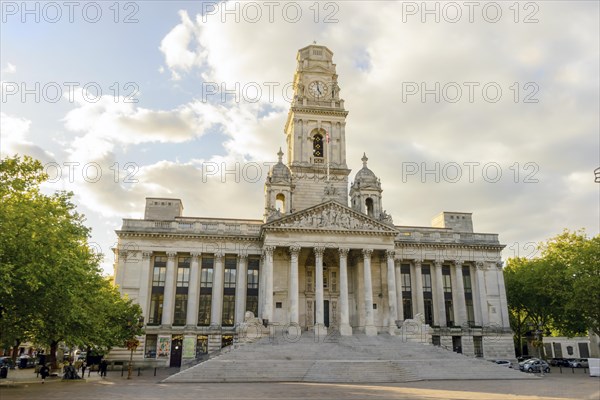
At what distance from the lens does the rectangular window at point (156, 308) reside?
52.5 m

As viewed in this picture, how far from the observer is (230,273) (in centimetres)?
5569

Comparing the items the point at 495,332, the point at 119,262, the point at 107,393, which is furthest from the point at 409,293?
the point at 107,393

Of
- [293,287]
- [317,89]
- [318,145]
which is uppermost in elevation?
[317,89]

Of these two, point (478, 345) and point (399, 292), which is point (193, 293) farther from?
point (478, 345)

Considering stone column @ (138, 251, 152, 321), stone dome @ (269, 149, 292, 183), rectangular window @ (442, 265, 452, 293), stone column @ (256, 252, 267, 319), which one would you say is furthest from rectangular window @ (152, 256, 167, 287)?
rectangular window @ (442, 265, 452, 293)

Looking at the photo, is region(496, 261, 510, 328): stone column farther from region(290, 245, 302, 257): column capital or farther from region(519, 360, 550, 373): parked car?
region(290, 245, 302, 257): column capital

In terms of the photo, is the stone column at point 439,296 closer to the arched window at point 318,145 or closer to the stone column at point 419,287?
the stone column at point 419,287

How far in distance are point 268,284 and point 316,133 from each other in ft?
79.6

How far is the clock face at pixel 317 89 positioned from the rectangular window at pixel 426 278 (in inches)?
1116

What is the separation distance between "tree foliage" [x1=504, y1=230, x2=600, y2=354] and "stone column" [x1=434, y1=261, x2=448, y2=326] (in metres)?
9.67

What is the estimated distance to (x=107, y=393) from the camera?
24.1 meters

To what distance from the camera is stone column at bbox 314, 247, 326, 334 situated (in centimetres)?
4756

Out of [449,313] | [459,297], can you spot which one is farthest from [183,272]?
[459,297]

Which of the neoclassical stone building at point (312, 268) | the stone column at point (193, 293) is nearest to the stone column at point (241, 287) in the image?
the neoclassical stone building at point (312, 268)
